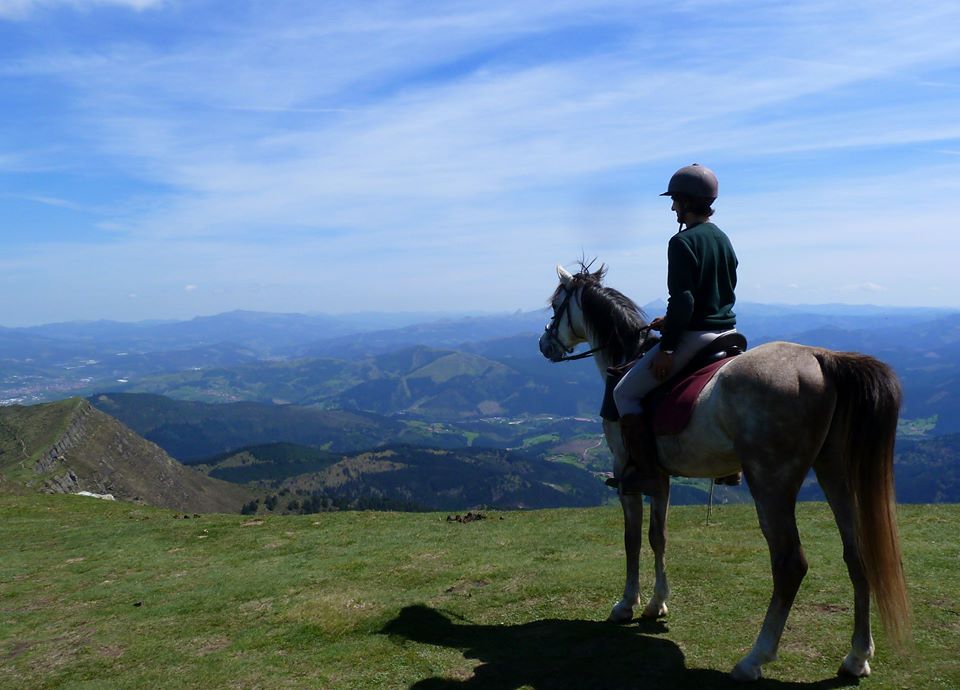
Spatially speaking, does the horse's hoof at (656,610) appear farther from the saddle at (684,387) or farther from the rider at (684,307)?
the saddle at (684,387)

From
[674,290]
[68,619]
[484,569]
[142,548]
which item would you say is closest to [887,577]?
[674,290]

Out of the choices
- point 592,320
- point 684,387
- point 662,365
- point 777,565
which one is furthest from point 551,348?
point 777,565

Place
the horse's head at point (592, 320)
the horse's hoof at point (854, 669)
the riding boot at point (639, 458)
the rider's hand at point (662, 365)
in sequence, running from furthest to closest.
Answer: the horse's head at point (592, 320) < the riding boot at point (639, 458) < the rider's hand at point (662, 365) < the horse's hoof at point (854, 669)

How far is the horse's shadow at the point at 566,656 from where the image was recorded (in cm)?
753

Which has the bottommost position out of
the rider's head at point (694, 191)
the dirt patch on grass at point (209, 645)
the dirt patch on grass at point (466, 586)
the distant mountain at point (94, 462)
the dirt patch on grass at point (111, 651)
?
the distant mountain at point (94, 462)

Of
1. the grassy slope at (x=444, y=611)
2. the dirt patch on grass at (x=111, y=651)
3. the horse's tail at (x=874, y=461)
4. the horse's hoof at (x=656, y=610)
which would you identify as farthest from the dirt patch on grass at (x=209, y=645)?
the horse's tail at (x=874, y=461)

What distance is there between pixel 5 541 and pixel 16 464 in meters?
121

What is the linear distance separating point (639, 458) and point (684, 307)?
220 centimetres

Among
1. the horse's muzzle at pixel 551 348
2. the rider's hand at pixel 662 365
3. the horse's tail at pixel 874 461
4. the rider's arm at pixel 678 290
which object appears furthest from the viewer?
the horse's muzzle at pixel 551 348

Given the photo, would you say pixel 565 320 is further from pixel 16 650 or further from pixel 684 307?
pixel 16 650

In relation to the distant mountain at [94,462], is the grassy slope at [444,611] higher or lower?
higher

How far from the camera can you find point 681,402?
817 centimetres

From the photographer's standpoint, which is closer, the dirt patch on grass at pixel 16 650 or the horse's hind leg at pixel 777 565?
the horse's hind leg at pixel 777 565

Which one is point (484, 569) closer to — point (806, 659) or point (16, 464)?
point (806, 659)
